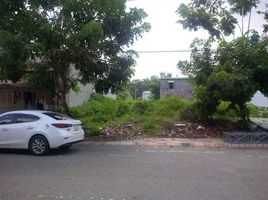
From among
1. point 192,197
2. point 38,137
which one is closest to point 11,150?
point 38,137

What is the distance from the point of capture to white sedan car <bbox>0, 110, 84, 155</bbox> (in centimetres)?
1241

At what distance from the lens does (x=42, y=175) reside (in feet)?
→ 29.8

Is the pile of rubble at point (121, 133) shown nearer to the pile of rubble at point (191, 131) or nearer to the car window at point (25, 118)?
the pile of rubble at point (191, 131)

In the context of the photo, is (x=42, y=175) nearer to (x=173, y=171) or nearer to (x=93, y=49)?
(x=173, y=171)

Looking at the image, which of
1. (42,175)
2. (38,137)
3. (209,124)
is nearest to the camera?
(42,175)

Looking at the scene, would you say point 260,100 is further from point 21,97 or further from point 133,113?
point 21,97

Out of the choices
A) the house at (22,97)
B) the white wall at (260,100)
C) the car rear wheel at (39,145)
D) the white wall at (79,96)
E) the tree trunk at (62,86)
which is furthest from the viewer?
the white wall at (260,100)

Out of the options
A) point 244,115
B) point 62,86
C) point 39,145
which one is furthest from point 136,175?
point 244,115

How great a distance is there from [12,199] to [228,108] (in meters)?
13.7

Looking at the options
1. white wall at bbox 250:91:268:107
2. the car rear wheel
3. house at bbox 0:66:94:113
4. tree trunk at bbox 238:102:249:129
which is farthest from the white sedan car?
white wall at bbox 250:91:268:107

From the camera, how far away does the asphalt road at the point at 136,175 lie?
734 cm

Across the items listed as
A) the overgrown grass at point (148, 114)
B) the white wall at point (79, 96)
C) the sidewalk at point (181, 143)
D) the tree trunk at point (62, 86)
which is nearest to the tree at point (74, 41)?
the tree trunk at point (62, 86)

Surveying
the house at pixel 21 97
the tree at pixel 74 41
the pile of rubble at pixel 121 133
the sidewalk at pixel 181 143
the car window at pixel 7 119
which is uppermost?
the tree at pixel 74 41

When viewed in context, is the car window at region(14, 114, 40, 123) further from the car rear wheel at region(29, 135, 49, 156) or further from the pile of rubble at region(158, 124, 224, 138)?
the pile of rubble at region(158, 124, 224, 138)
